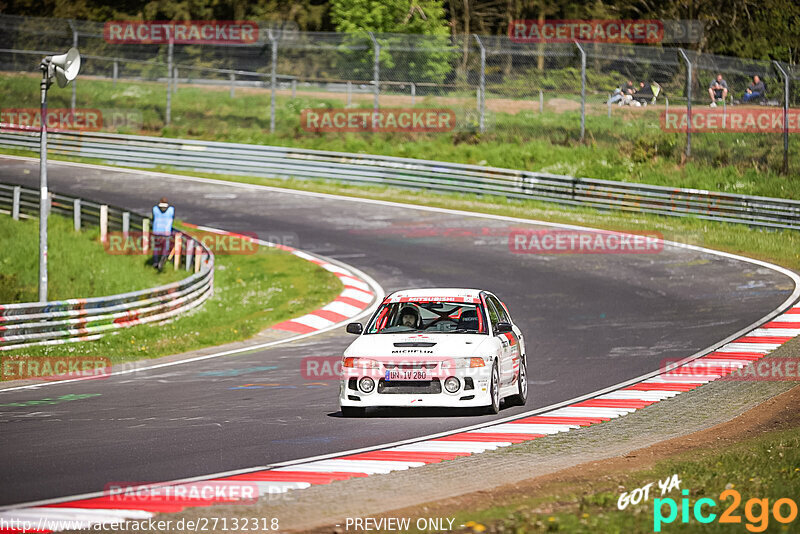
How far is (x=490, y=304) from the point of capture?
13.2m

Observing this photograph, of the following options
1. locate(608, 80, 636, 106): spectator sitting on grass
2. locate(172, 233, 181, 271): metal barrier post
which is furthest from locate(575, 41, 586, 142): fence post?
locate(172, 233, 181, 271): metal barrier post

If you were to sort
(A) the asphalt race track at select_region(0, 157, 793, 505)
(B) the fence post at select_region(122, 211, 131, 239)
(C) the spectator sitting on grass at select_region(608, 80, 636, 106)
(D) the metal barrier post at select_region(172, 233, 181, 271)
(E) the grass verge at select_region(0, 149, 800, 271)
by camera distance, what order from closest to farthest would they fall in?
1. (A) the asphalt race track at select_region(0, 157, 793, 505)
2. (D) the metal barrier post at select_region(172, 233, 181, 271)
3. (E) the grass verge at select_region(0, 149, 800, 271)
4. (B) the fence post at select_region(122, 211, 131, 239)
5. (C) the spectator sitting on grass at select_region(608, 80, 636, 106)

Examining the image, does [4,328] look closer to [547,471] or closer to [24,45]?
[547,471]


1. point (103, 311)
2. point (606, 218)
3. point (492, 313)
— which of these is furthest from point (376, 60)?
point (492, 313)

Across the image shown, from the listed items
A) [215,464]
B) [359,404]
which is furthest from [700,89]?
[215,464]

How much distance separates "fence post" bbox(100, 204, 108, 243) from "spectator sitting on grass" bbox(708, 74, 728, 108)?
1709cm

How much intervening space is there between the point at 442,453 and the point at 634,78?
25.0 m

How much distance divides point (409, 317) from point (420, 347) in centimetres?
118

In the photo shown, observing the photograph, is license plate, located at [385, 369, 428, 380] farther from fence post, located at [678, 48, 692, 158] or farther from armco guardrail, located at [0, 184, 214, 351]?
fence post, located at [678, 48, 692, 158]

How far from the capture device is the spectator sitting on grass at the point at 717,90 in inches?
1219

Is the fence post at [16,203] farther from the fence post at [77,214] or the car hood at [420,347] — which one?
the car hood at [420,347]

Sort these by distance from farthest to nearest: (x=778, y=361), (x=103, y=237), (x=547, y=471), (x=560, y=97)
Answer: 1. (x=560, y=97)
2. (x=103, y=237)
3. (x=778, y=361)
4. (x=547, y=471)

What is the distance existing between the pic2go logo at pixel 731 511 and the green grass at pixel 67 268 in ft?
54.7

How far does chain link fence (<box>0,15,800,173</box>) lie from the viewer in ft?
103
